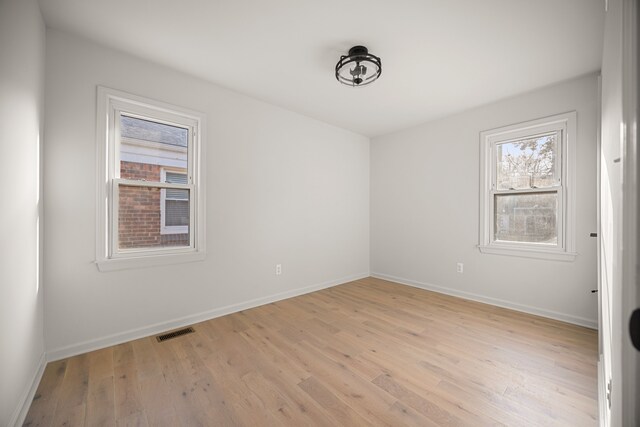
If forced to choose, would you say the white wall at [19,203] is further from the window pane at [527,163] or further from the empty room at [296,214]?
the window pane at [527,163]

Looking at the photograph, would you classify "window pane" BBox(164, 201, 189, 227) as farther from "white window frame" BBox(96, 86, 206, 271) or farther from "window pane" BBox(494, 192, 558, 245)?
"window pane" BBox(494, 192, 558, 245)

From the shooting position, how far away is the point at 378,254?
15.5 feet

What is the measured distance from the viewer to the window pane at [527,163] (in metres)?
3.00

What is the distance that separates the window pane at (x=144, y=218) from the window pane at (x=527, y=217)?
3.85 m

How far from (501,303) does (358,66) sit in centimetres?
325

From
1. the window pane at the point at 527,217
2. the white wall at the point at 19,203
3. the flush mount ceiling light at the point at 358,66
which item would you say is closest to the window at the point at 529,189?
the window pane at the point at 527,217

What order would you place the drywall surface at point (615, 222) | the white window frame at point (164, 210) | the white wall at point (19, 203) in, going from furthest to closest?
the white window frame at point (164, 210) → the white wall at point (19, 203) → the drywall surface at point (615, 222)

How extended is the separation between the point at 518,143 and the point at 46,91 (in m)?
4.76

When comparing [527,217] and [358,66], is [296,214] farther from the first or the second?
[527,217]

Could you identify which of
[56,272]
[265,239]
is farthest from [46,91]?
[265,239]

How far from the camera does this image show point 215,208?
2.95 metres

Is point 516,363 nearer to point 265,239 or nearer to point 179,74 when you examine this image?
point 265,239

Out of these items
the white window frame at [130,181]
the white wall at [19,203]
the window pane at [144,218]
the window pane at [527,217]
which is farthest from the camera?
the window pane at [527,217]

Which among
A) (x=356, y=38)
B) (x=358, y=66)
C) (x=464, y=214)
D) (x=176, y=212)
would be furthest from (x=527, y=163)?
(x=176, y=212)
